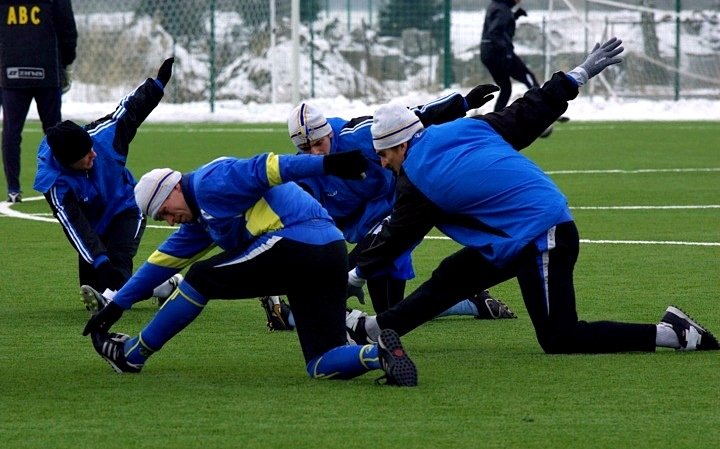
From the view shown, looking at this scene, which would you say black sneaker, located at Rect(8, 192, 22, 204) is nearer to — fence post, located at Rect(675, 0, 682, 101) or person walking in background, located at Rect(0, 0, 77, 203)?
person walking in background, located at Rect(0, 0, 77, 203)

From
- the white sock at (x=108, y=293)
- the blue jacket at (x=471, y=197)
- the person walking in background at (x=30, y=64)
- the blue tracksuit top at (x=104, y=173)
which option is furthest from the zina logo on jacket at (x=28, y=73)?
the blue jacket at (x=471, y=197)

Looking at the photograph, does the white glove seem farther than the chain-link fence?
No

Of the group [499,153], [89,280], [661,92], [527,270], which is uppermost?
[499,153]

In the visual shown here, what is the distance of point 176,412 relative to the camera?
619 cm

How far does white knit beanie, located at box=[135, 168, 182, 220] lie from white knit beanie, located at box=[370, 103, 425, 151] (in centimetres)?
105

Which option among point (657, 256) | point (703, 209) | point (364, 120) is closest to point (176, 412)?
point (364, 120)

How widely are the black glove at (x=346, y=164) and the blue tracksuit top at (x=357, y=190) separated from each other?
2.19 m

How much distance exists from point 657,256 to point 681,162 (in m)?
8.40

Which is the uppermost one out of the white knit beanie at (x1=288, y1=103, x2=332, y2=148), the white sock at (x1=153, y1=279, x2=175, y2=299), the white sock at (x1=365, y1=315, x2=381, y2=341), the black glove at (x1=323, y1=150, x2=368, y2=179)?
the black glove at (x1=323, y1=150, x2=368, y2=179)

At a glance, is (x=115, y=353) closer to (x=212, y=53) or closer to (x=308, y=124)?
(x=308, y=124)

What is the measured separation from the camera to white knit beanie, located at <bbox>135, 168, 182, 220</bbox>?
22.0 ft

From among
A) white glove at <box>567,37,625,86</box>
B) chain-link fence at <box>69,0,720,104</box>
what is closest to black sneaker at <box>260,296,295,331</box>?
white glove at <box>567,37,625,86</box>

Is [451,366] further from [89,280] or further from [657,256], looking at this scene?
[657,256]

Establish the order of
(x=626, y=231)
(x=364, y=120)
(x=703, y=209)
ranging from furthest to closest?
(x=703, y=209) < (x=626, y=231) < (x=364, y=120)
